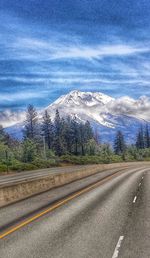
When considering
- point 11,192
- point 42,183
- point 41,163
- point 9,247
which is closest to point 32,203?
point 11,192

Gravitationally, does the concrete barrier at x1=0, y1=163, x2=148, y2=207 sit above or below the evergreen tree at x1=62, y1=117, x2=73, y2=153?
below

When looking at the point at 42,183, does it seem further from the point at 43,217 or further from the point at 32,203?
the point at 43,217

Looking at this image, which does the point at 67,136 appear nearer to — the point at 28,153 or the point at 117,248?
the point at 28,153

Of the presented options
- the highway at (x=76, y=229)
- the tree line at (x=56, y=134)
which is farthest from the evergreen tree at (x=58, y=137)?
the highway at (x=76, y=229)

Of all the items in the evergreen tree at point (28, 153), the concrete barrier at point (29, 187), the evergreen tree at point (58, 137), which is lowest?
the concrete barrier at point (29, 187)

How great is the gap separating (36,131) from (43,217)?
13921 centimetres

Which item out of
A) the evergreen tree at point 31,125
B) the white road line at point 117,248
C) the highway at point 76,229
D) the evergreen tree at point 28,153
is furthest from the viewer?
the evergreen tree at point 31,125

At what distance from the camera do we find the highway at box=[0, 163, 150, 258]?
1167 centimetres

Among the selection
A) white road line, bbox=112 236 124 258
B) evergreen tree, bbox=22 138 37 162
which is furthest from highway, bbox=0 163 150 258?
evergreen tree, bbox=22 138 37 162

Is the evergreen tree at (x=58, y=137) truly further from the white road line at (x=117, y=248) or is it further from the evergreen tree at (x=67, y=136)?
the white road line at (x=117, y=248)

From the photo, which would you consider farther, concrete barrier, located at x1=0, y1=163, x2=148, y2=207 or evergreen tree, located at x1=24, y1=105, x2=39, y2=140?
evergreen tree, located at x1=24, y1=105, x2=39, y2=140

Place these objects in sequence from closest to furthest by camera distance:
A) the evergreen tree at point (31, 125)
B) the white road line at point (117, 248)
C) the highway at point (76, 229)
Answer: the white road line at point (117, 248), the highway at point (76, 229), the evergreen tree at point (31, 125)

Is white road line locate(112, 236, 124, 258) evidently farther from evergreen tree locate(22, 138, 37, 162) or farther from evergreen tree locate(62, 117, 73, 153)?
evergreen tree locate(62, 117, 73, 153)

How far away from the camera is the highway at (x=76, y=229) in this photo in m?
11.7
